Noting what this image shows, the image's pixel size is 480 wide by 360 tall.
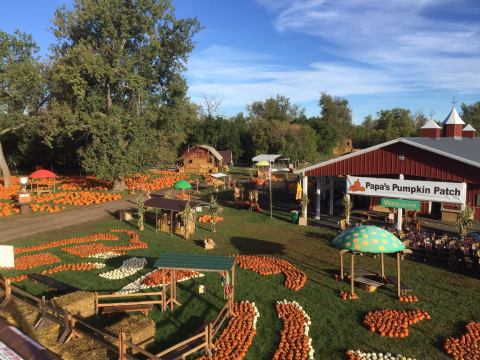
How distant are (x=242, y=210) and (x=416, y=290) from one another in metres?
19.7

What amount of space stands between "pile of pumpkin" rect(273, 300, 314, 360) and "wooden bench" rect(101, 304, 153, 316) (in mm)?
4850

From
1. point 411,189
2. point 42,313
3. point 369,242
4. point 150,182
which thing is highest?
point 411,189

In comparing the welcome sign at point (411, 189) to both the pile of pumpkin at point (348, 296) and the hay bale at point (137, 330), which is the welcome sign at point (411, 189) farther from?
the hay bale at point (137, 330)

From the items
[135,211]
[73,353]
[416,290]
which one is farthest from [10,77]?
[416,290]

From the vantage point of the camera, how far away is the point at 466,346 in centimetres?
1181

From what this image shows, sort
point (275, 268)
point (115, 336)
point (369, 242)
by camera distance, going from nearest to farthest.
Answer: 1. point (115, 336)
2. point (369, 242)
3. point (275, 268)

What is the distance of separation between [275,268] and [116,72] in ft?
100

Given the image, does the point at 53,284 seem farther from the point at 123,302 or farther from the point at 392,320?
the point at 392,320

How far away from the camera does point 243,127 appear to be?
90875mm

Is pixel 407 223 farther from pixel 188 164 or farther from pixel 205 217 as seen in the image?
pixel 188 164

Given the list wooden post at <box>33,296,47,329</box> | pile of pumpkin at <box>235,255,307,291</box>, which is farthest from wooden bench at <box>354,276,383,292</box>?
wooden post at <box>33,296,47,329</box>

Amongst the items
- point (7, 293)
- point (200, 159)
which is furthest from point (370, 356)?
point (200, 159)

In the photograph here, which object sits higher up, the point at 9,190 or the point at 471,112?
the point at 471,112

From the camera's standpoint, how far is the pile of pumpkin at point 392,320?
500 inches
